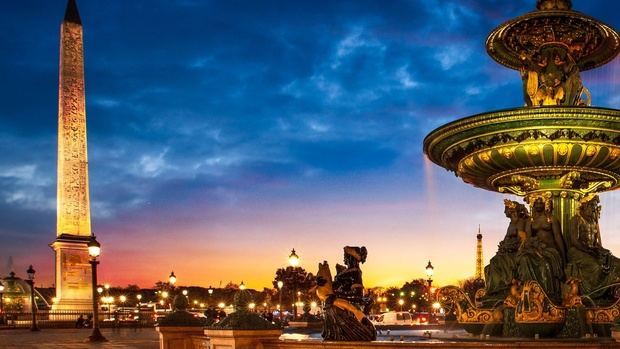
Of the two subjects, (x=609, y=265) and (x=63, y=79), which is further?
(x=63, y=79)

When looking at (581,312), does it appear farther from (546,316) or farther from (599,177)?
(599,177)

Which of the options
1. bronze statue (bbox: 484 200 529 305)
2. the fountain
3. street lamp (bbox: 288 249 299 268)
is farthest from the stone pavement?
the fountain

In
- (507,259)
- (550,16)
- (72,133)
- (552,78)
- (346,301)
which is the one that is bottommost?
(346,301)

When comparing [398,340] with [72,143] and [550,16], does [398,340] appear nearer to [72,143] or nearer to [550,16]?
[550,16]

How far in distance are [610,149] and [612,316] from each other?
3.58 metres

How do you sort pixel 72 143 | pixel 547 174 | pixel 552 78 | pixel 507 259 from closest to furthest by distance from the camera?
pixel 507 259, pixel 547 174, pixel 552 78, pixel 72 143

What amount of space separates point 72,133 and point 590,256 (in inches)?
1753

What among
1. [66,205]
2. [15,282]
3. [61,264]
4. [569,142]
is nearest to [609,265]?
[569,142]

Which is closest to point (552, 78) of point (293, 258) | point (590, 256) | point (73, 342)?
point (590, 256)

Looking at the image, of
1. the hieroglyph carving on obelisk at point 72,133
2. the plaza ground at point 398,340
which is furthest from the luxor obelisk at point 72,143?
the plaza ground at point 398,340

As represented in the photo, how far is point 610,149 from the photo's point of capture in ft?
56.4

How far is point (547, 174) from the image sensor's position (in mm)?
17984

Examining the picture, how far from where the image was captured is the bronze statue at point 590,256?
16.7 m

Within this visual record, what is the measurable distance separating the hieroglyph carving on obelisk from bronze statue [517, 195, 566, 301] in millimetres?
43029
